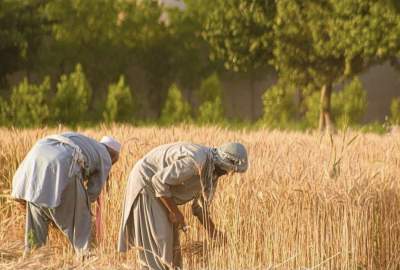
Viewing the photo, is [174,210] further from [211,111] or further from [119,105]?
[211,111]

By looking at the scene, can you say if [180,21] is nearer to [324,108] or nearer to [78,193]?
[324,108]

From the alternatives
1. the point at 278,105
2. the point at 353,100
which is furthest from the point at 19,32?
the point at 353,100

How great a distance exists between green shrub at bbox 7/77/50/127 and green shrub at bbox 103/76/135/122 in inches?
74.8

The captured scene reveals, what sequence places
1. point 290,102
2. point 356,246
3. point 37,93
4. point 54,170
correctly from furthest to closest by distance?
point 290,102, point 37,93, point 54,170, point 356,246

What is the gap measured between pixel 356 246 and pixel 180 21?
1053 inches

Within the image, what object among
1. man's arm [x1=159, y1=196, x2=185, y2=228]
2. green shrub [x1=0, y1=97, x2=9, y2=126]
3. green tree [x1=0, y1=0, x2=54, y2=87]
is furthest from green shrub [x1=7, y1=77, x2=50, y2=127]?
man's arm [x1=159, y1=196, x2=185, y2=228]

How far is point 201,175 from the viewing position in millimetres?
6172

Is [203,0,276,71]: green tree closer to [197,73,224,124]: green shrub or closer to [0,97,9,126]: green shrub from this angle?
[197,73,224,124]: green shrub

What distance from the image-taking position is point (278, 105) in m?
25.9

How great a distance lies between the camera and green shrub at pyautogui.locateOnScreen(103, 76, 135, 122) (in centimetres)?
2480

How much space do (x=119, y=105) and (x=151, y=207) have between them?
18521mm

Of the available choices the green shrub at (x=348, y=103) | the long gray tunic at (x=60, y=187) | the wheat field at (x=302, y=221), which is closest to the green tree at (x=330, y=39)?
the green shrub at (x=348, y=103)

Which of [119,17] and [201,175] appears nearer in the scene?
[201,175]

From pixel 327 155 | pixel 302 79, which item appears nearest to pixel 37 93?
pixel 302 79
